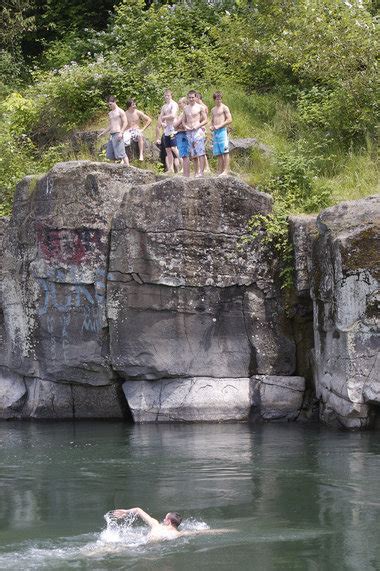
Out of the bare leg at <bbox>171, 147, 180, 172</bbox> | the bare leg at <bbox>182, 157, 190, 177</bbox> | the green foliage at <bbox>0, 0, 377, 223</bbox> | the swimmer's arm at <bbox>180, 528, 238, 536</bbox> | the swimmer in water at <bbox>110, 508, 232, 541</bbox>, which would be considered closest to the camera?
the swimmer in water at <bbox>110, 508, 232, 541</bbox>

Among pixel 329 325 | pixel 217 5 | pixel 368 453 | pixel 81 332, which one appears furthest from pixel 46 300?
→ pixel 217 5

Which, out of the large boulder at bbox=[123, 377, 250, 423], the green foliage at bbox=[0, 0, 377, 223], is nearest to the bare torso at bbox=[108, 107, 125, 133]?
the green foliage at bbox=[0, 0, 377, 223]

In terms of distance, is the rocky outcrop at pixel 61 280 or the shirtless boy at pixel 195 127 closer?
the rocky outcrop at pixel 61 280

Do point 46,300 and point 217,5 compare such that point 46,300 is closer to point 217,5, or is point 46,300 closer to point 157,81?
point 157,81

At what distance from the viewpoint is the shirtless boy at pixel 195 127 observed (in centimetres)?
1970

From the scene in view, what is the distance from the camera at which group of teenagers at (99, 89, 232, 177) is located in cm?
1978

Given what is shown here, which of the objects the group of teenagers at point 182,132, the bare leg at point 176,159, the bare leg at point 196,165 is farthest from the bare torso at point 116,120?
the bare leg at point 196,165

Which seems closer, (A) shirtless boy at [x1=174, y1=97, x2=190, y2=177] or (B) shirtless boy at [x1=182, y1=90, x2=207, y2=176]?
(B) shirtless boy at [x1=182, y1=90, x2=207, y2=176]

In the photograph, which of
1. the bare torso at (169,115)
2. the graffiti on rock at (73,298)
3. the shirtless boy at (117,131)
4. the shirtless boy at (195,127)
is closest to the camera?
the graffiti on rock at (73,298)

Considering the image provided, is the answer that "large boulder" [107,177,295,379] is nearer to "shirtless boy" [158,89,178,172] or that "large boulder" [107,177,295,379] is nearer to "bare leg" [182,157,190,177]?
"bare leg" [182,157,190,177]

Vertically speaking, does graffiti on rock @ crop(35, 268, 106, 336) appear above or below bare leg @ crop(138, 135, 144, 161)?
below

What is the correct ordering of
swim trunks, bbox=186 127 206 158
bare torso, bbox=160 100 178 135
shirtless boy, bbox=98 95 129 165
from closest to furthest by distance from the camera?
swim trunks, bbox=186 127 206 158, bare torso, bbox=160 100 178 135, shirtless boy, bbox=98 95 129 165

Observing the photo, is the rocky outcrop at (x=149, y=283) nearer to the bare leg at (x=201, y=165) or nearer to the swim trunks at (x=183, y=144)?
the bare leg at (x=201, y=165)

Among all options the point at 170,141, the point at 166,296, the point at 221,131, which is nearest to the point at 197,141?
the point at 221,131
